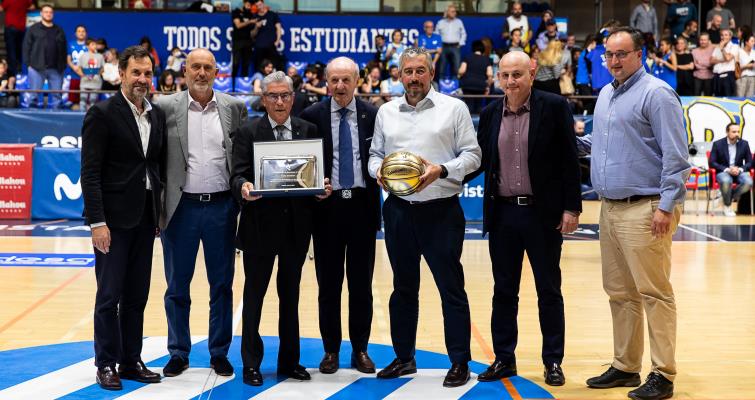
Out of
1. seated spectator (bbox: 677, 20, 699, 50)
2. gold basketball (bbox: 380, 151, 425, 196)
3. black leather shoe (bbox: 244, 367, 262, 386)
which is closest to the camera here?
gold basketball (bbox: 380, 151, 425, 196)

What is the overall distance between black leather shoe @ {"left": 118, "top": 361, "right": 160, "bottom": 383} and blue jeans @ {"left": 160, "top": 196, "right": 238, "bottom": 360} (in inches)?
9.8

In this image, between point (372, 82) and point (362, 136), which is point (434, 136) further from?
point (372, 82)

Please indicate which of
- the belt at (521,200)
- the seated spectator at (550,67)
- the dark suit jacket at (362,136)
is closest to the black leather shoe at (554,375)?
the belt at (521,200)

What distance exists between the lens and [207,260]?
6.23m

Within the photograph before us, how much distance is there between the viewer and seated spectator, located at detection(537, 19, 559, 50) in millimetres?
19172

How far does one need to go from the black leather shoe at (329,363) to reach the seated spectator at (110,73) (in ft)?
41.4

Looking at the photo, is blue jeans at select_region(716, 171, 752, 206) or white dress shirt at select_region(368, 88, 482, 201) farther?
blue jeans at select_region(716, 171, 752, 206)

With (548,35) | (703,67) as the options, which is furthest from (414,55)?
(703,67)

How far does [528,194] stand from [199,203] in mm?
2076

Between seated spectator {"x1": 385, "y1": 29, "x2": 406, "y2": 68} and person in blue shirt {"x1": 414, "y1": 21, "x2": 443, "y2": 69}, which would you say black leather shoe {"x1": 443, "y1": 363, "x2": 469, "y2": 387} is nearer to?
seated spectator {"x1": 385, "y1": 29, "x2": 406, "y2": 68}

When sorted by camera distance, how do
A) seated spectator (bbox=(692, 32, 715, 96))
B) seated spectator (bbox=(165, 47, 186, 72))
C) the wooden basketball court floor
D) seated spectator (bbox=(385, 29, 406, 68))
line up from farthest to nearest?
1. seated spectator (bbox=(692, 32, 715, 96))
2. seated spectator (bbox=(385, 29, 406, 68))
3. seated spectator (bbox=(165, 47, 186, 72))
4. the wooden basketball court floor

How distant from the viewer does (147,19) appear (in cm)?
2098

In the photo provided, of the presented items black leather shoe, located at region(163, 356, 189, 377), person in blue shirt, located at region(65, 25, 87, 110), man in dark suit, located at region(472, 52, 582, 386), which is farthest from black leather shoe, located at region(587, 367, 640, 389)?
person in blue shirt, located at region(65, 25, 87, 110)

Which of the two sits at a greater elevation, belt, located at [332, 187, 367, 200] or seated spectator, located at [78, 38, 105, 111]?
seated spectator, located at [78, 38, 105, 111]
